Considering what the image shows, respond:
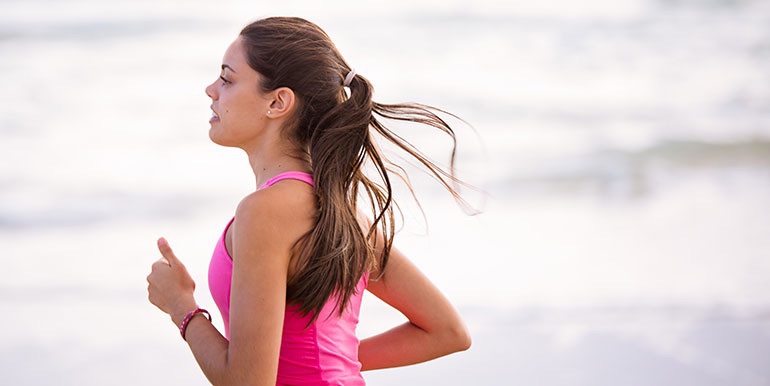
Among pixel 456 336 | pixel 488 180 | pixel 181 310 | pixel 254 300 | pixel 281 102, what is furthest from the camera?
pixel 488 180

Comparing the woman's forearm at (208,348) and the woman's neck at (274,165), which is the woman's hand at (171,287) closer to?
the woman's forearm at (208,348)

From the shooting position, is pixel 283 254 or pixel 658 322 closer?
pixel 283 254

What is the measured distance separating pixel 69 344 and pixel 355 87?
287 cm

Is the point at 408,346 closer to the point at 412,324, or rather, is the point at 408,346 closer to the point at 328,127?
the point at 412,324

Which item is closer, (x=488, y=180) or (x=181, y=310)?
(x=181, y=310)

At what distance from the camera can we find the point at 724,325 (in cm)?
490

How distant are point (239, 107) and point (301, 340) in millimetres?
467

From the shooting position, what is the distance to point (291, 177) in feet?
6.55

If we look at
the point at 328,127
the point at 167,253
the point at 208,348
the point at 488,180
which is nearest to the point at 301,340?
the point at 208,348

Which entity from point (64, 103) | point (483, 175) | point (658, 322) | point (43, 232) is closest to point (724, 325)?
point (658, 322)

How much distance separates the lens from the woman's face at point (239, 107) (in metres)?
2.08

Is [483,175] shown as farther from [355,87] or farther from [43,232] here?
[355,87]

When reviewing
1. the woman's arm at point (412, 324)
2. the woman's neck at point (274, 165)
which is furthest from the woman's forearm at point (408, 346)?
the woman's neck at point (274, 165)

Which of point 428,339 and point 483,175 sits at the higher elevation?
point 483,175
